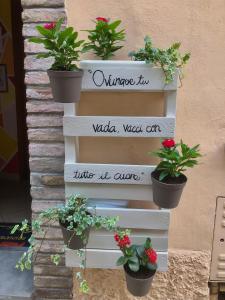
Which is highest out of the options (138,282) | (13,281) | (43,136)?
(43,136)

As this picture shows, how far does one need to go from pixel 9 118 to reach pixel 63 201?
2.42 metres

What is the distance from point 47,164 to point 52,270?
0.73 m

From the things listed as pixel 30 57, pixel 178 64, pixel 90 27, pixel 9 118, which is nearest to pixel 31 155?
pixel 30 57

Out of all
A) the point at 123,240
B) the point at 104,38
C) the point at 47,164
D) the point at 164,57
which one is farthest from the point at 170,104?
the point at 47,164


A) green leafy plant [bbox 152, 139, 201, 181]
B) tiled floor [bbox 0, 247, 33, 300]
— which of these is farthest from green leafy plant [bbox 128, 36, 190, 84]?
tiled floor [bbox 0, 247, 33, 300]

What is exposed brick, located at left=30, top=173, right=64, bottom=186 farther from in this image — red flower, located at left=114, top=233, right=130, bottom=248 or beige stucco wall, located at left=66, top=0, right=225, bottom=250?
red flower, located at left=114, top=233, right=130, bottom=248

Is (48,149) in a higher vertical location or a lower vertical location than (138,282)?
higher

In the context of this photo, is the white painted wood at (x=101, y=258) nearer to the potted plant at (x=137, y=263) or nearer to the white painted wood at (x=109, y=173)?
the potted plant at (x=137, y=263)

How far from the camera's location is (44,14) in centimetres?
212

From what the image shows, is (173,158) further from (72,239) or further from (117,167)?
(72,239)

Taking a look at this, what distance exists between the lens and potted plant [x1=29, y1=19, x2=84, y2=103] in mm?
1755

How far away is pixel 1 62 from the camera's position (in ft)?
14.5

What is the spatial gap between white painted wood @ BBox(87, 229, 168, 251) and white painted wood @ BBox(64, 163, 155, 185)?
1.04ft

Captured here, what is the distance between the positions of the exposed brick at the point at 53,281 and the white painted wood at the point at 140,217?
72 cm
